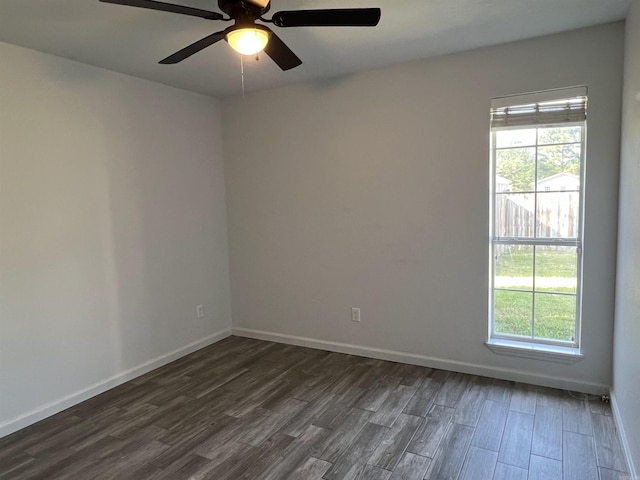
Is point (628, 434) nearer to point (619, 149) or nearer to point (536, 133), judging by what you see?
point (619, 149)

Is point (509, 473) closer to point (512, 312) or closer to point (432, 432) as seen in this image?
point (432, 432)

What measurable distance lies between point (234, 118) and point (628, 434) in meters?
4.00

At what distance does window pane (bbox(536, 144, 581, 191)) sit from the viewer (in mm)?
2859

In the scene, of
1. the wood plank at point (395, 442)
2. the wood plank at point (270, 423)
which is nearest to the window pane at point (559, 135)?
the wood plank at point (395, 442)

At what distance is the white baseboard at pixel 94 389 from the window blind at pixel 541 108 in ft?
11.0

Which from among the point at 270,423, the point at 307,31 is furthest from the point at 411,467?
the point at 307,31

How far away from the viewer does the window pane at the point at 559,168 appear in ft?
9.38

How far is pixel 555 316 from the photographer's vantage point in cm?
305

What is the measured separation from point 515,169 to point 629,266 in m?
1.11

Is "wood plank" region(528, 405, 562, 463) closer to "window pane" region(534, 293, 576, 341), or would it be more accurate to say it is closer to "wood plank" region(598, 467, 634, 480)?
"wood plank" region(598, 467, 634, 480)

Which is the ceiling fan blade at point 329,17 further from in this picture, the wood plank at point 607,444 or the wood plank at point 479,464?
the wood plank at point 607,444

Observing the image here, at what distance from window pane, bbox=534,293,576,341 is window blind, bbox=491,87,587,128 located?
1.29m

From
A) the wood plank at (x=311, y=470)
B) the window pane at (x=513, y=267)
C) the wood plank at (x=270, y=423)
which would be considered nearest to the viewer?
the wood plank at (x=311, y=470)

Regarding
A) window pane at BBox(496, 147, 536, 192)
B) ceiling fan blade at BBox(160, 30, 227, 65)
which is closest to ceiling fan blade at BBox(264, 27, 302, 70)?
ceiling fan blade at BBox(160, 30, 227, 65)
